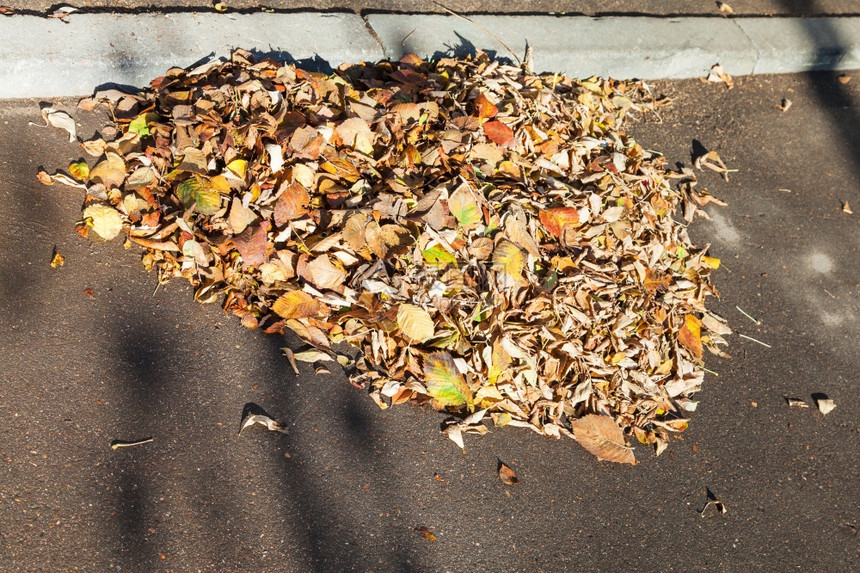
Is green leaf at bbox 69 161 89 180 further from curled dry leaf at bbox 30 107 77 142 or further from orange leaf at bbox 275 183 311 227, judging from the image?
orange leaf at bbox 275 183 311 227

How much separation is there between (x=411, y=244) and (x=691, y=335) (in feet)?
4.47

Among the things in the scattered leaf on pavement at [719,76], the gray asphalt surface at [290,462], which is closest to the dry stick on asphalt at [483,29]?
the scattered leaf on pavement at [719,76]

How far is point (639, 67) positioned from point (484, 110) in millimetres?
1620

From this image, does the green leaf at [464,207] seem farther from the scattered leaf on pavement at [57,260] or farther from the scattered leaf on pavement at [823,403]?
the scattered leaf on pavement at [823,403]

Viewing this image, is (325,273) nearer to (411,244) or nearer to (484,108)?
(411,244)

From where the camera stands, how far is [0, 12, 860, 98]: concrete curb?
3.13m

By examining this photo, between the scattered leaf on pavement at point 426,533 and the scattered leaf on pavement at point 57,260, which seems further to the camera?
the scattered leaf on pavement at point 57,260

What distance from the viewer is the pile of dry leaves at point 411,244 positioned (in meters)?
2.81

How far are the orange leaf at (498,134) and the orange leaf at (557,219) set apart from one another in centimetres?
39

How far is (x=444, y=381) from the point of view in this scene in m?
2.74

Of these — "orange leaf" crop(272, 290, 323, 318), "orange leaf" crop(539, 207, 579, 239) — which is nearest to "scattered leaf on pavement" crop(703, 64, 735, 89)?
"orange leaf" crop(539, 207, 579, 239)

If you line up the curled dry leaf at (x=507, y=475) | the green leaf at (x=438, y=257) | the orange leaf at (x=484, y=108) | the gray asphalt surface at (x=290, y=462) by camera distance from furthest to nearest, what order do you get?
the orange leaf at (x=484, y=108), the green leaf at (x=438, y=257), the curled dry leaf at (x=507, y=475), the gray asphalt surface at (x=290, y=462)

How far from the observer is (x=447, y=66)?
3705mm

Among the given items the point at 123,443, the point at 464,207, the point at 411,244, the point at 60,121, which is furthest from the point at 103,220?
the point at 464,207
